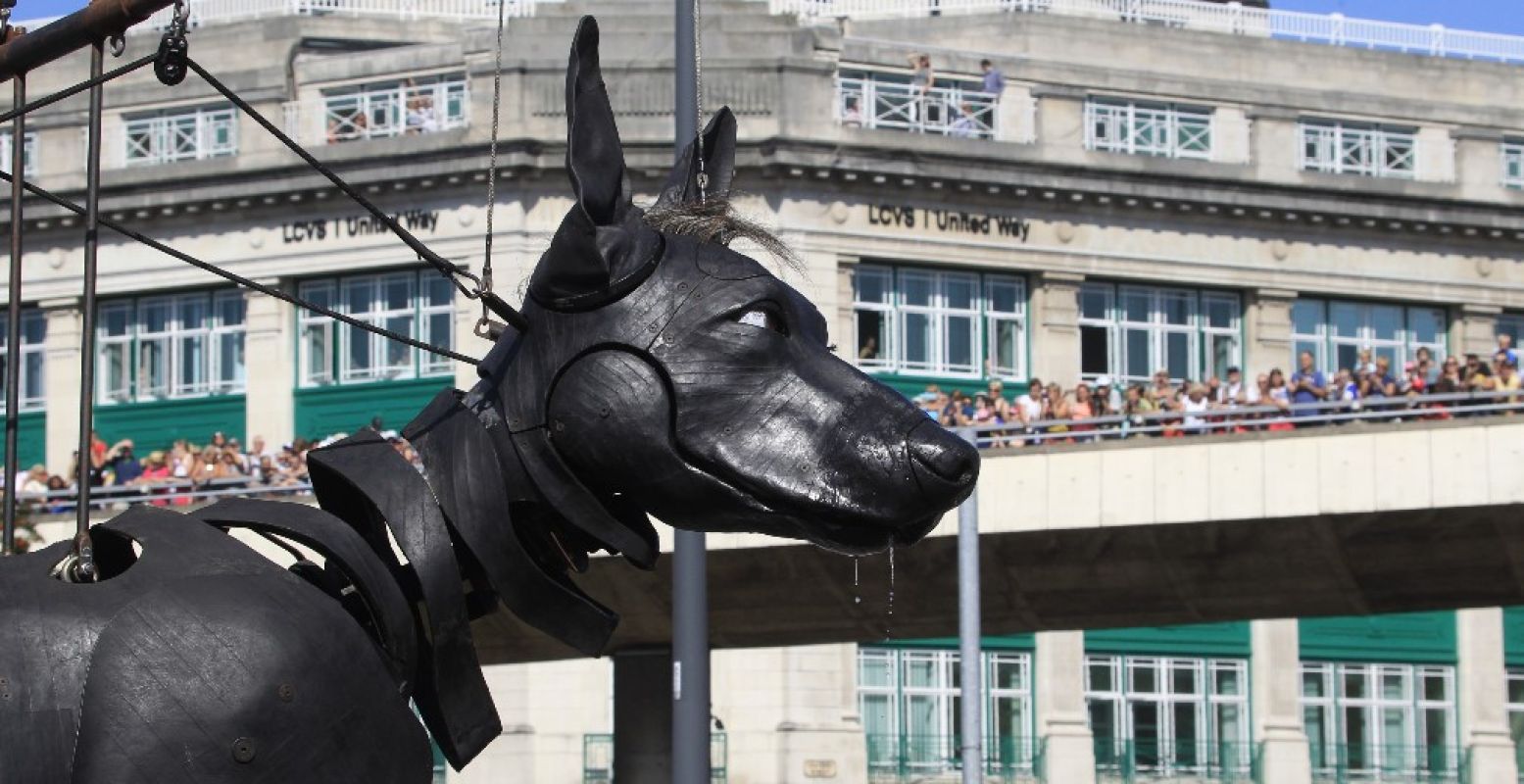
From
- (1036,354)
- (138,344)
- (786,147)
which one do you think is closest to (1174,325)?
(1036,354)

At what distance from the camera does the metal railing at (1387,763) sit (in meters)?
53.0

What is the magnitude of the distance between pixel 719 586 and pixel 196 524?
91.5 ft

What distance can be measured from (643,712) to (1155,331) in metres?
19.8

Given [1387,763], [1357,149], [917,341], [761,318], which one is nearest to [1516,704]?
[1387,763]

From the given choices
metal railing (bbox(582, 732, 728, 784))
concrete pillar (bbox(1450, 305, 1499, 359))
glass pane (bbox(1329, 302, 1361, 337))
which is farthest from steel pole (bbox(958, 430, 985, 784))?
concrete pillar (bbox(1450, 305, 1499, 359))

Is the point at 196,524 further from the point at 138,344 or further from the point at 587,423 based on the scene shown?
the point at 138,344

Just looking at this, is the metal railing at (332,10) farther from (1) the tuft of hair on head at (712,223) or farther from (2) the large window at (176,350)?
(1) the tuft of hair on head at (712,223)

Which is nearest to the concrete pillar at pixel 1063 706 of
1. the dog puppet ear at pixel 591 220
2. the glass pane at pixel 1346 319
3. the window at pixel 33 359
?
the glass pane at pixel 1346 319

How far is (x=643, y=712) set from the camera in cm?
3725

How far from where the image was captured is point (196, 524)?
20.4 feet

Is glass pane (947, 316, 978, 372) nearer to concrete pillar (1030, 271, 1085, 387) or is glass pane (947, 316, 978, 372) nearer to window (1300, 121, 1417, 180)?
concrete pillar (1030, 271, 1085, 387)

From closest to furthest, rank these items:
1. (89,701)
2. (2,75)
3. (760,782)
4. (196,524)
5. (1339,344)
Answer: (89,701), (196,524), (2,75), (760,782), (1339,344)

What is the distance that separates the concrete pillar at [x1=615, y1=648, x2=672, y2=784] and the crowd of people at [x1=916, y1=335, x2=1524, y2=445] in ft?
16.5

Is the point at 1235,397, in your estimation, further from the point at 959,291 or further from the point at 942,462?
the point at 942,462
